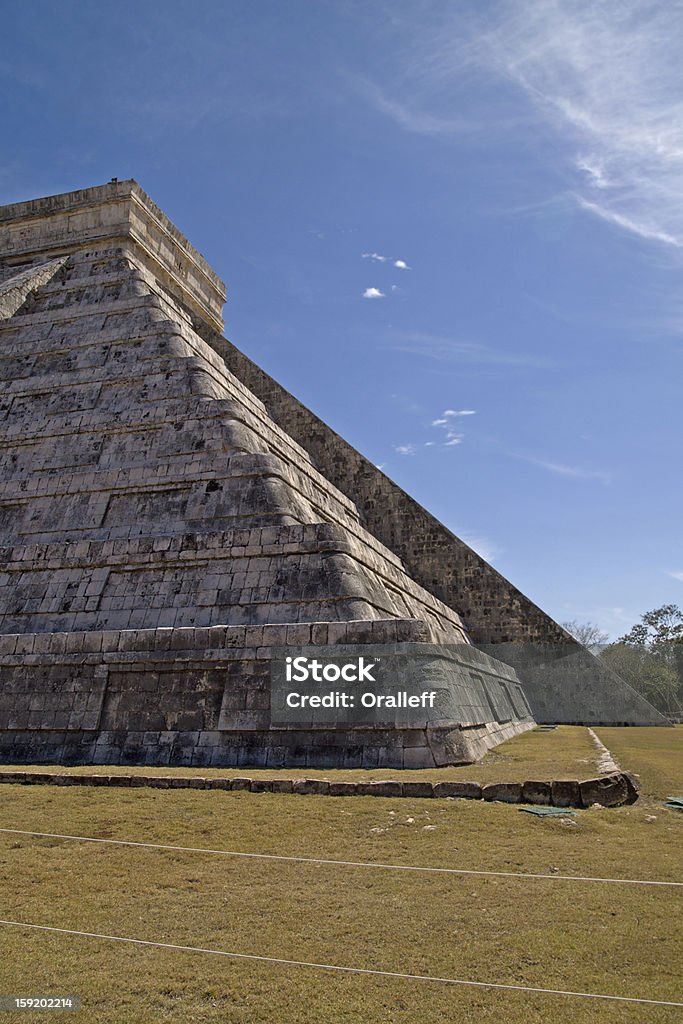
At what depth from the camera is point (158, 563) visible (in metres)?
9.56

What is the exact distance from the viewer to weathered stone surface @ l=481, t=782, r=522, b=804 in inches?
217

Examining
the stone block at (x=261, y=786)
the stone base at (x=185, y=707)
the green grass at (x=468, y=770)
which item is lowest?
the stone block at (x=261, y=786)

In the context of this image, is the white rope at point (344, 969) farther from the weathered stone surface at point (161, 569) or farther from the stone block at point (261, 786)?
the weathered stone surface at point (161, 569)

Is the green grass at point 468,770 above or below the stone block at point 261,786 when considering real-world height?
above

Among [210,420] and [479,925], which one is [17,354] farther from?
[479,925]

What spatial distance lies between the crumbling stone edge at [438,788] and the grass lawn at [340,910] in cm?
18

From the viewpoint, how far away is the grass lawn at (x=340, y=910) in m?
2.62

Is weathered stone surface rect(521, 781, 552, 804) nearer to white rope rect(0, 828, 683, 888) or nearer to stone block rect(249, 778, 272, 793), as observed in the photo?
white rope rect(0, 828, 683, 888)

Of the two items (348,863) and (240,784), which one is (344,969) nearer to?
(348,863)

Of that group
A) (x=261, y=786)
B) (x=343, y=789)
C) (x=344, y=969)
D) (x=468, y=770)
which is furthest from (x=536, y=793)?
(x=344, y=969)

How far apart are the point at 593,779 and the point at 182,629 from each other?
4918 millimetres

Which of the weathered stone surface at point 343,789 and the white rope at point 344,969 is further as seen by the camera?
the weathered stone surface at point 343,789

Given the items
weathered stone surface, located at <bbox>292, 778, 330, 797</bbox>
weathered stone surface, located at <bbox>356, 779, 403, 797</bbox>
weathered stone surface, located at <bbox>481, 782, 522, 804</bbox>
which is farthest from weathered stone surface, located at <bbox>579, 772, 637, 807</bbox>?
weathered stone surface, located at <bbox>292, 778, 330, 797</bbox>

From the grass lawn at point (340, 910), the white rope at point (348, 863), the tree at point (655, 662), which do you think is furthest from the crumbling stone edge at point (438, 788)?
the tree at point (655, 662)
